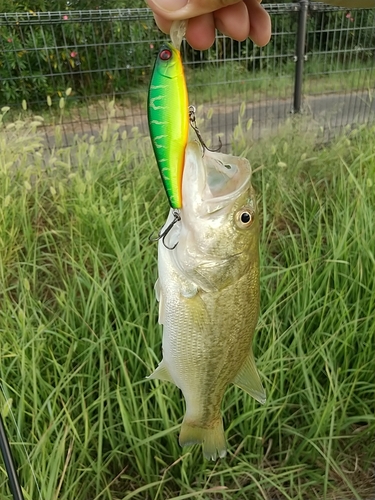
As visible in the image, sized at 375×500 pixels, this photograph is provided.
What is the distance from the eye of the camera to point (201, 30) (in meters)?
1.00

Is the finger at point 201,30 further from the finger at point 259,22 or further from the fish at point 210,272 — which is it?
the fish at point 210,272

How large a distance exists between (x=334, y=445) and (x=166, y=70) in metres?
1.46

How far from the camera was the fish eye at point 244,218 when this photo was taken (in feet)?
2.86

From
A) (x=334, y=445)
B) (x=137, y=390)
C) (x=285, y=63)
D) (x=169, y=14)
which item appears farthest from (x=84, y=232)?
(x=285, y=63)

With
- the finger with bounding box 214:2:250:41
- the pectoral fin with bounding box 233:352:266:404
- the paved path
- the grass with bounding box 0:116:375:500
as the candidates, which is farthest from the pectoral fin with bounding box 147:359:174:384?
the paved path

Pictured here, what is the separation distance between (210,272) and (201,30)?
47cm

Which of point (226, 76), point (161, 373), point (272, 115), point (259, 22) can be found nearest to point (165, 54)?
point (259, 22)

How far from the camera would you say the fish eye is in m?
0.87

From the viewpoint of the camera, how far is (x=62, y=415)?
1621 millimetres

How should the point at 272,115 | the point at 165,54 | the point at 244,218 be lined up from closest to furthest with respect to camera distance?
the point at 165,54, the point at 244,218, the point at 272,115

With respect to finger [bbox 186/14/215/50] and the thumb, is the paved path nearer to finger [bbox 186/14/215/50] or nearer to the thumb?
finger [bbox 186/14/215/50]

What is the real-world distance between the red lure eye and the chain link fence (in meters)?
3.46

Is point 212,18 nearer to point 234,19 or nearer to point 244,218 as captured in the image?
point 234,19

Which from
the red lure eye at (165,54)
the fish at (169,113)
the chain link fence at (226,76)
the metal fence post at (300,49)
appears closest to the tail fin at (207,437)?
the fish at (169,113)
